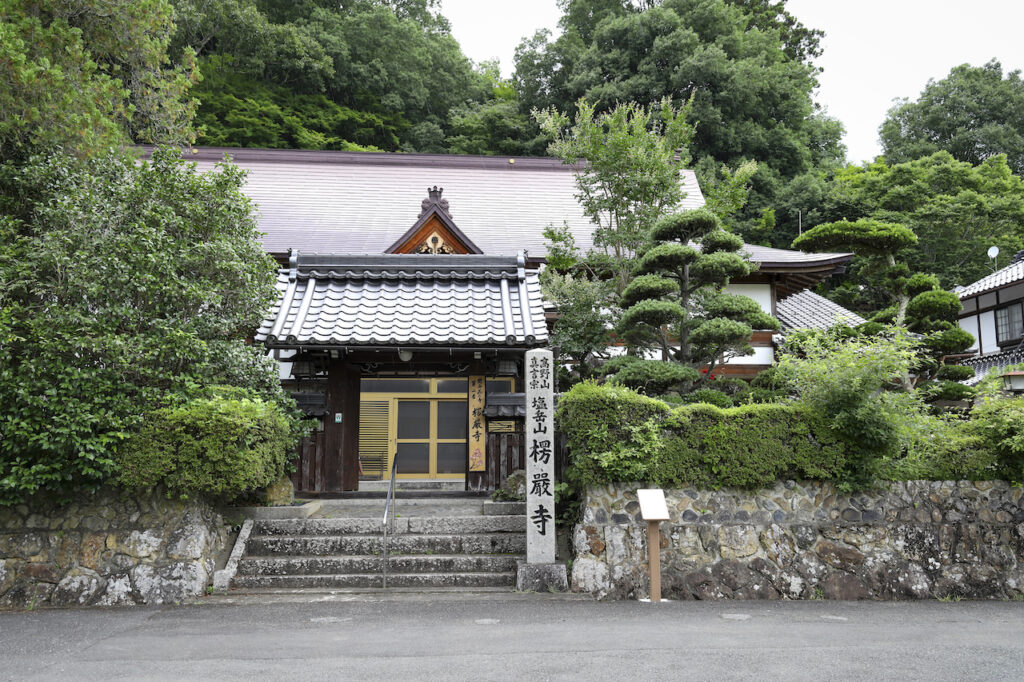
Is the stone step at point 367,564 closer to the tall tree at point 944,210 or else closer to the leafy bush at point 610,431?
the leafy bush at point 610,431

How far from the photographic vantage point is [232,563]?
6930mm

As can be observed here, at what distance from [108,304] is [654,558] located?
5.96 meters

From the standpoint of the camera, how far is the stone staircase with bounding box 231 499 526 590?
6867mm

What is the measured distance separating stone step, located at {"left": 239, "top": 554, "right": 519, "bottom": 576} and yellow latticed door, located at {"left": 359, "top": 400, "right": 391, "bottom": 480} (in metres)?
6.13

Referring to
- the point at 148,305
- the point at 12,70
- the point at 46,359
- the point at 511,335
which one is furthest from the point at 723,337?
the point at 12,70

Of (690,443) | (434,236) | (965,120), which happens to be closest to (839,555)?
(690,443)

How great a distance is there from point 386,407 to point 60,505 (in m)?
6.92

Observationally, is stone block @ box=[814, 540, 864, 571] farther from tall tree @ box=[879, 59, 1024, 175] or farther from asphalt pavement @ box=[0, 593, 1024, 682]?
tall tree @ box=[879, 59, 1024, 175]

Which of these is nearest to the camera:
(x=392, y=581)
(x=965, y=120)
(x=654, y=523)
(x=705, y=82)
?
(x=654, y=523)

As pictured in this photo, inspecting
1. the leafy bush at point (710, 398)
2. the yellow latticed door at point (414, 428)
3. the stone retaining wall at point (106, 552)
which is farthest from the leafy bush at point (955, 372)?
the stone retaining wall at point (106, 552)

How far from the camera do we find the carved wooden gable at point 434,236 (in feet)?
44.9

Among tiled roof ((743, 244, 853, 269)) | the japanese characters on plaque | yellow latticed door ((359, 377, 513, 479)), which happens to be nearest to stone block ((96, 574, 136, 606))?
the japanese characters on plaque

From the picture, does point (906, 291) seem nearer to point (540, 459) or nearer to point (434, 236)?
point (434, 236)

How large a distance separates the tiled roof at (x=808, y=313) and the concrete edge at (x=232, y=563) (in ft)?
39.4
